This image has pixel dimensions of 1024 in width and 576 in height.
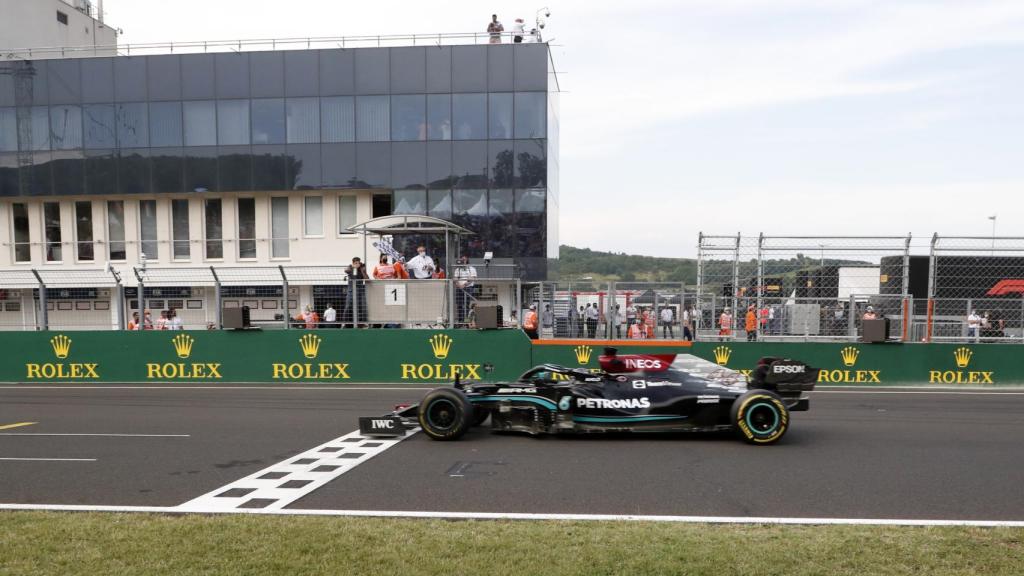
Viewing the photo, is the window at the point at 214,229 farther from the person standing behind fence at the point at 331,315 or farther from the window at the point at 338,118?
the person standing behind fence at the point at 331,315

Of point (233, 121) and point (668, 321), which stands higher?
point (233, 121)

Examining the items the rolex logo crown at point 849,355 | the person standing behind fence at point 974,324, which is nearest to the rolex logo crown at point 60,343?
the rolex logo crown at point 849,355

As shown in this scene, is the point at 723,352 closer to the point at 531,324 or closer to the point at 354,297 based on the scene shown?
the point at 531,324

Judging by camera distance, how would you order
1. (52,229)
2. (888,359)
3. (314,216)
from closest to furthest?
(888,359)
(314,216)
(52,229)

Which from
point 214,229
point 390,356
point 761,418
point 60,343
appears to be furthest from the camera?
point 214,229

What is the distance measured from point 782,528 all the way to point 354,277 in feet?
41.8

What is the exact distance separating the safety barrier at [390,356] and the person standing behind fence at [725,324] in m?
0.34

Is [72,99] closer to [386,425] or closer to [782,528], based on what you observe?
[386,425]

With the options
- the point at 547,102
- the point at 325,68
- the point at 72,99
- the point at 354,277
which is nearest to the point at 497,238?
the point at 547,102

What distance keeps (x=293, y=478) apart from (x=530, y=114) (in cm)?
2295

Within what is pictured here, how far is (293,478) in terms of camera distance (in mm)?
7289

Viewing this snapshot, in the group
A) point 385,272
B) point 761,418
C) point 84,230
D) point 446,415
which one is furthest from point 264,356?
point 84,230

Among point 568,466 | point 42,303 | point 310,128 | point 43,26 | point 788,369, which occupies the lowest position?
point 568,466

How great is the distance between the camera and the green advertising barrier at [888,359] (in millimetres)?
15484
